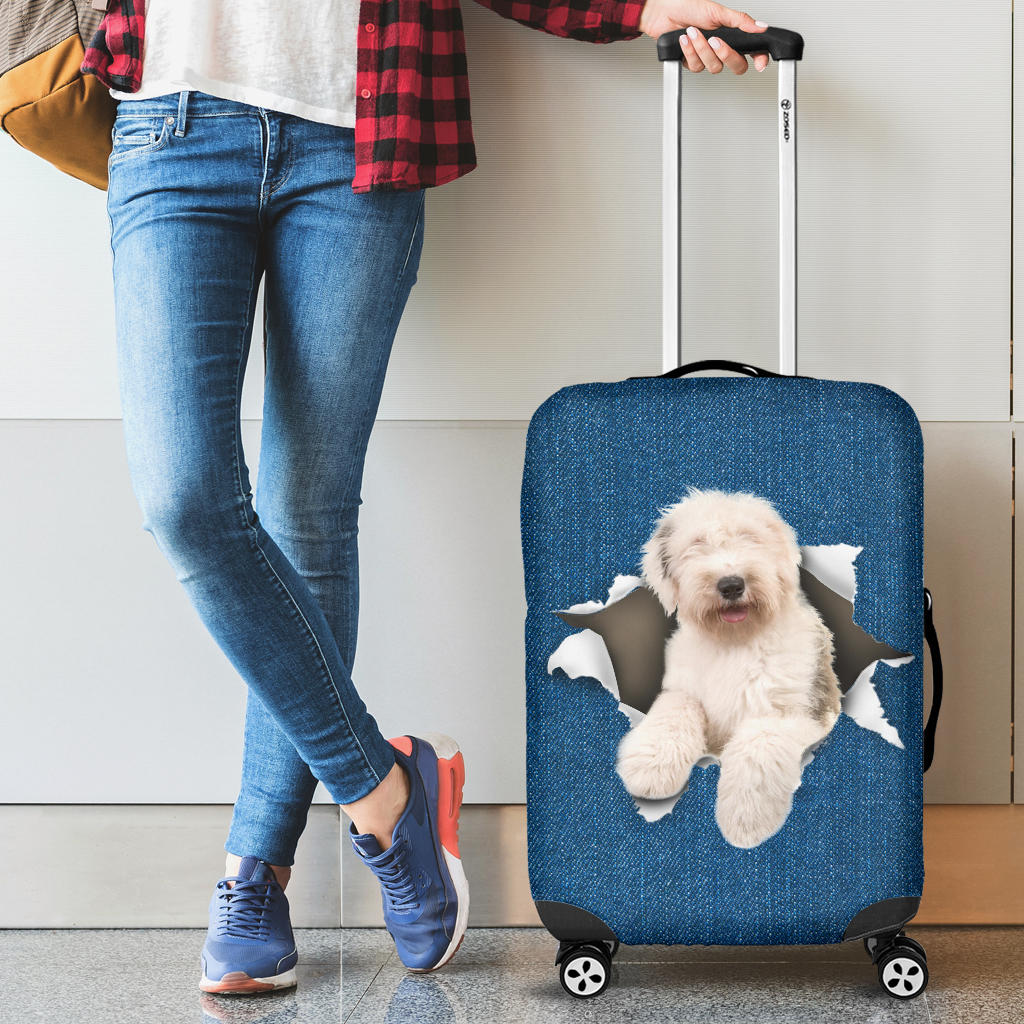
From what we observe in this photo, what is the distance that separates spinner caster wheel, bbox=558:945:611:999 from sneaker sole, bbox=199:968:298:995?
0.27 m

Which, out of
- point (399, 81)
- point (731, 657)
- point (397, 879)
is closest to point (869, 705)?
point (731, 657)

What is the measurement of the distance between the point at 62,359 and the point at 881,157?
0.95 meters

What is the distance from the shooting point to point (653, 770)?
98 cm

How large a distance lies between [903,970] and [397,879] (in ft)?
1.54

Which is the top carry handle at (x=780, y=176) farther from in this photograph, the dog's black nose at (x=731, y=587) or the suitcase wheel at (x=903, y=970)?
the suitcase wheel at (x=903, y=970)

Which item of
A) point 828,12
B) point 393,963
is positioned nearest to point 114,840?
point 393,963

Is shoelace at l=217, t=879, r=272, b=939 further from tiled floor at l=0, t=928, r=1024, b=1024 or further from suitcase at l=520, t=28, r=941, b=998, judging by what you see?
suitcase at l=520, t=28, r=941, b=998

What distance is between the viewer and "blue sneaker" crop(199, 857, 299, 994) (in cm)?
100

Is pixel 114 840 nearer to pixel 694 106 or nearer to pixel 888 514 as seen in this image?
pixel 888 514

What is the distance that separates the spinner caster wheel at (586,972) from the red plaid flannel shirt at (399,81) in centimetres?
72

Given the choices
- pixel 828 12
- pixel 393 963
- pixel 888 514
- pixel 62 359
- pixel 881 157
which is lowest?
pixel 393 963

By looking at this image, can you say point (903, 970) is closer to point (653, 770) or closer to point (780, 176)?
point (653, 770)

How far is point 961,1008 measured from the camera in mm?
960

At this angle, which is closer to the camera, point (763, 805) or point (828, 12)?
point (763, 805)
